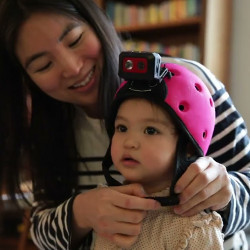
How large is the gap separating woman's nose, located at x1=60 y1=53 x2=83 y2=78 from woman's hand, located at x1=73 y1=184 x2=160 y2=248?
1.10ft

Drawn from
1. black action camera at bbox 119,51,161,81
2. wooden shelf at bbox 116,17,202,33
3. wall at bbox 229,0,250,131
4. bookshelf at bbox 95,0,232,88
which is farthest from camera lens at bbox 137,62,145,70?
wall at bbox 229,0,250,131

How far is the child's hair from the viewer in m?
0.73

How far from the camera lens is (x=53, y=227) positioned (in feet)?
3.19

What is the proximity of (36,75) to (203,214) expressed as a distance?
0.60 meters

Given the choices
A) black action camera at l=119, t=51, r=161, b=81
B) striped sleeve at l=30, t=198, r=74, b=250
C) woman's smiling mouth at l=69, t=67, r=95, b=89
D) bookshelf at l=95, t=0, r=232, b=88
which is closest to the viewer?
black action camera at l=119, t=51, r=161, b=81

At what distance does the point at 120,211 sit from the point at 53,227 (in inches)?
11.4

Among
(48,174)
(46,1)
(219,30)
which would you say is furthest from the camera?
(219,30)

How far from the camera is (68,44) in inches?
39.6

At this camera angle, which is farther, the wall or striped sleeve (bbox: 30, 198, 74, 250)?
the wall

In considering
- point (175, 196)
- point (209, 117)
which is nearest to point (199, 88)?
point (209, 117)

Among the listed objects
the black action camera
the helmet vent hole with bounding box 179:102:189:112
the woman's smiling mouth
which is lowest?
the woman's smiling mouth

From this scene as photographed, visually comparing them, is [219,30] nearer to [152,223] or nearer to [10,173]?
[10,173]

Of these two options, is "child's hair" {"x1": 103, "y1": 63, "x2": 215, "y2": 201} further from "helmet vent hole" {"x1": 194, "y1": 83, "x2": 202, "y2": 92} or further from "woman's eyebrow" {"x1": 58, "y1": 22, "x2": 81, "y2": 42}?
"woman's eyebrow" {"x1": 58, "y1": 22, "x2": 81, "y2": 42}

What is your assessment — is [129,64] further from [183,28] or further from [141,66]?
A: [183,28]
